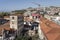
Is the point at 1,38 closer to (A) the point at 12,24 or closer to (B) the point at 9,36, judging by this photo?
(B) the point at 9,36

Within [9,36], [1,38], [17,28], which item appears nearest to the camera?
[1,38]

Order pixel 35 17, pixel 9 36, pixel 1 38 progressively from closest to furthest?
pixel 1 38, pixel 9 36, pixel 35 17

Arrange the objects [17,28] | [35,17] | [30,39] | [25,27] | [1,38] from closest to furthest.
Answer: [1,38], [30,39], [17,28], [25,27], [35,17]

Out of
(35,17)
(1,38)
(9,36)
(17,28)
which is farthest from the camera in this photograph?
(35,17)

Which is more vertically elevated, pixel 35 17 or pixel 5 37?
pixel 5 37

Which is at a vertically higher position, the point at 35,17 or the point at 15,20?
the point at 15,20

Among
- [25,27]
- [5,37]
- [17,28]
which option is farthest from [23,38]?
[25,27]

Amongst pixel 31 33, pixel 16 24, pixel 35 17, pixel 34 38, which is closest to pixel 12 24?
pixel 16 24

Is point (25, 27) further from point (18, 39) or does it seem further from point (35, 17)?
point (35, 17)

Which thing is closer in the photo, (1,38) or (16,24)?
(1,38)
